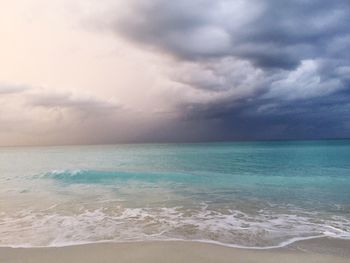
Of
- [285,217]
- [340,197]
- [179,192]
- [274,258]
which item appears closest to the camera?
[274,258]

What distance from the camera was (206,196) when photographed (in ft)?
50.3

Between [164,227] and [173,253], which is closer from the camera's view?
[173,253]

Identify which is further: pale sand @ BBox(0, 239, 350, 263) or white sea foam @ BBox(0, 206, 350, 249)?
white sea foam @ BBox(0, 206, 350, 249)

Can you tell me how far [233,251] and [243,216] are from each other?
3.86 m

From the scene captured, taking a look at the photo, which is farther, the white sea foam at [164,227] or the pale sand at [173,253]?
the white sea foam at [164,227]

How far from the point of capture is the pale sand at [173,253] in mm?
6418

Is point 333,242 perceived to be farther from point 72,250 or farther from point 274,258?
point 72,250

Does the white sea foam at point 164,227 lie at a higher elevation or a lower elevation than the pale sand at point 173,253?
lower

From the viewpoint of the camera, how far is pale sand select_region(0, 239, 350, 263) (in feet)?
21.1

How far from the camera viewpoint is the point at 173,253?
268 inches

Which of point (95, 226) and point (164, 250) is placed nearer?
point (164, 250)

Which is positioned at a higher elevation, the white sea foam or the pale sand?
the pale sand

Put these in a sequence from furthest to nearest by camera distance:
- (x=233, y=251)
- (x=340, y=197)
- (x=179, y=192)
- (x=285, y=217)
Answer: (x=179, y=192) < (x=340, y=197) < (x=285, y=217) < (x=233, y=251)

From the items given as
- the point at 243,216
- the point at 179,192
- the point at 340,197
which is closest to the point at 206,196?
the point at 179,192
